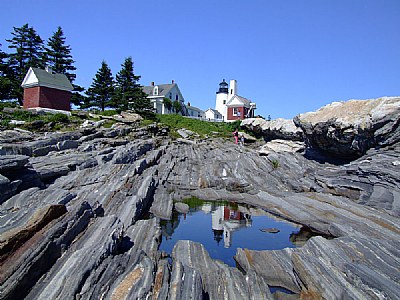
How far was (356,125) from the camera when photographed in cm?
2370

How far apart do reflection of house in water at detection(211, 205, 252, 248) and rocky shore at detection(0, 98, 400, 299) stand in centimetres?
201

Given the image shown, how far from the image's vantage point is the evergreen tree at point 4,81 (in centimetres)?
4456

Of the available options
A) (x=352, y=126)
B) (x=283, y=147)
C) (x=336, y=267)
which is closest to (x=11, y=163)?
(x=336, y=267)

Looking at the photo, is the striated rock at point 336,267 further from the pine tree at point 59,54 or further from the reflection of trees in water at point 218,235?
the pine tree at point 59,54

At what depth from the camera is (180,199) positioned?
23.7 metres

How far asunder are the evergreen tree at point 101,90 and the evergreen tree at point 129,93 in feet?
6.51

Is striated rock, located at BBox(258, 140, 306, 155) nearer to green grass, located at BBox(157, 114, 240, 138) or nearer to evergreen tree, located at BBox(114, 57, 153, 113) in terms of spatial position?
green grass, located at BBox(157, 114, 240, 138)

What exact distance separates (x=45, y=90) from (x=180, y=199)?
29433 millimetres

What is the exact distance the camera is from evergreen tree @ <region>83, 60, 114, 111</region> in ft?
176

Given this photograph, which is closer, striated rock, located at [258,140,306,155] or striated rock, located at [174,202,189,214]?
striated rock, located at [174,202,189,214]

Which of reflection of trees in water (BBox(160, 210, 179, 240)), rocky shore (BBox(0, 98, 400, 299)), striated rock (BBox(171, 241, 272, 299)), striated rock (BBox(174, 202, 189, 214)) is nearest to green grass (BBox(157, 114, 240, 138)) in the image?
rocky shore (BBox(0, 98, 400, 299))

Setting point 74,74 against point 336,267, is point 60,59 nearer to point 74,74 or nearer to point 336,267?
point 74,74

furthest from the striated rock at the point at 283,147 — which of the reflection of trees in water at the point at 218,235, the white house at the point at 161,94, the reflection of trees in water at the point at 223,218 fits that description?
the white house at the point at 161,94

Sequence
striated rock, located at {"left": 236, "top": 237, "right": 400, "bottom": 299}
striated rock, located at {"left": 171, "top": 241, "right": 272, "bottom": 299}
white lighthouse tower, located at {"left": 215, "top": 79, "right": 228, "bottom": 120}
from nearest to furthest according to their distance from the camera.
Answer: striated rock, located at {"left": 236, "top": 237, "right": 400, "bottom": 299} < striated rock, located at {"left": 171, "top": 241, "right": 272, "bottom": 299} < white lighthouse tower, located at {"left": 215, "top": 79, "right": 228, "bottom": 120}
